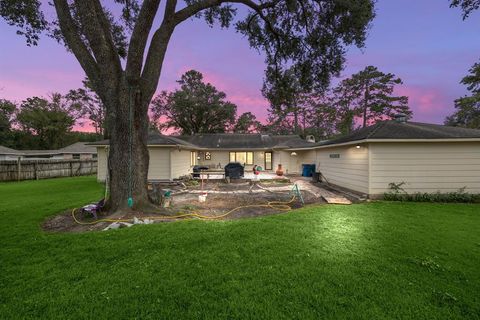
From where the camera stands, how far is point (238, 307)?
2.17 meters

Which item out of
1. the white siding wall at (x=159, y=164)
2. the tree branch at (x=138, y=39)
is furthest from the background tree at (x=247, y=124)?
the tree branch at (x=138, y=39)

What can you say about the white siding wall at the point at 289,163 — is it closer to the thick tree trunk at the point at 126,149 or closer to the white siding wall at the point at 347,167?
the white siding wall at the point at 347,167

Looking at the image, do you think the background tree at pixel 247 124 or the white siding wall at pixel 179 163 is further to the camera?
the background tree at pixel 247 124

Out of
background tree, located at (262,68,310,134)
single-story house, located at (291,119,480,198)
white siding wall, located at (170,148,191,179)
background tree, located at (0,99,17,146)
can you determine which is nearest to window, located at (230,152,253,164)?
white siding wall, located at (170,148,191,179)

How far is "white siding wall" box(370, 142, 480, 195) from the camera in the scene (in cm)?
817

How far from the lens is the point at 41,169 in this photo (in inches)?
646

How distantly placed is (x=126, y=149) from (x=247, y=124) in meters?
34.3

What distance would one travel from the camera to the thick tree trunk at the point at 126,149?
18.5 feet

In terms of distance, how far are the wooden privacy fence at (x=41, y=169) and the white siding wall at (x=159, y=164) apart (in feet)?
34.6

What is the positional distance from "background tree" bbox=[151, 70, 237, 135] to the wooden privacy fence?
14.4m

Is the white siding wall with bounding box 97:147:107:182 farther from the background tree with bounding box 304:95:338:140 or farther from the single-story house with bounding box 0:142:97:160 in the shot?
the background tree with bounding box 304:95:338:140

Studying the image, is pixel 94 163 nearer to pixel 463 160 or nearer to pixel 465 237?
pixel 465 237

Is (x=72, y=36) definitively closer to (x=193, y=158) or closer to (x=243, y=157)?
(x=193, y=158)

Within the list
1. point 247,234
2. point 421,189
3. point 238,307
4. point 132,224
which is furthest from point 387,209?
point 132,224
